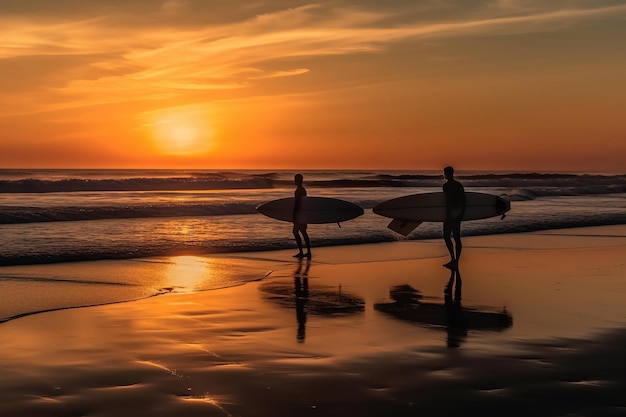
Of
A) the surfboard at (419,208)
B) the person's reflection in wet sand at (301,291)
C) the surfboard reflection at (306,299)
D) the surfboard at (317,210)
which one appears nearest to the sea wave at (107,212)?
the surfboard at (317,210)

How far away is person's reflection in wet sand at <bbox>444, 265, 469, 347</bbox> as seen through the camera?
8844 millimetres

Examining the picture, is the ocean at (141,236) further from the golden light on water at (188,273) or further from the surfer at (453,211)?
the surfer at (453,211)

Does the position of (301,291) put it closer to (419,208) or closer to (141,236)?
(419,208)

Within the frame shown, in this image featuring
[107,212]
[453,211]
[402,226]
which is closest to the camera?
[453,211]

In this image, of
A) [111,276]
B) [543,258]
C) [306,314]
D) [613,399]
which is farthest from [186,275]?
[613,399]

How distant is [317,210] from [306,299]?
884 centimetres

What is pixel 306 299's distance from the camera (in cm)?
1170

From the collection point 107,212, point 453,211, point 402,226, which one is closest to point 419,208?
point 402,226

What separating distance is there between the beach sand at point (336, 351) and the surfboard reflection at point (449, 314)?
1.2 inches

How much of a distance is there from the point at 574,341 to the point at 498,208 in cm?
1063

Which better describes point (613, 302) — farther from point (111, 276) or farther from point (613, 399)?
point (111, 276)

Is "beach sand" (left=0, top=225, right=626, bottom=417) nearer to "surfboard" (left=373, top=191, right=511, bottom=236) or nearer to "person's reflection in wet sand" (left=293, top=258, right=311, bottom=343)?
"person's reflection in wet sand" (left=293, top=258, right=311, bottom=343)

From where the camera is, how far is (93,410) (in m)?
6.05

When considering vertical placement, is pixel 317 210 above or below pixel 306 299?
above
